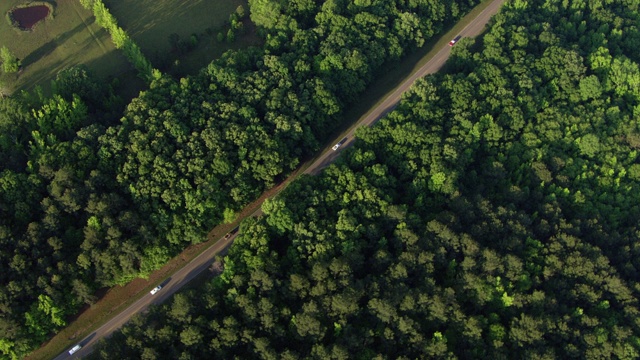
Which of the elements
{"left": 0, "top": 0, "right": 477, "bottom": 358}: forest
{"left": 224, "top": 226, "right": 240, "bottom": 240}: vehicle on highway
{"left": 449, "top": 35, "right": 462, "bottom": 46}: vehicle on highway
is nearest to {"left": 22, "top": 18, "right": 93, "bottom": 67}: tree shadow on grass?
{"left": 0, "top": 0, "right": 477, "bottom": 358}: forest

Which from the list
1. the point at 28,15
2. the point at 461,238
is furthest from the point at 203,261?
Answer: the point at 28,15

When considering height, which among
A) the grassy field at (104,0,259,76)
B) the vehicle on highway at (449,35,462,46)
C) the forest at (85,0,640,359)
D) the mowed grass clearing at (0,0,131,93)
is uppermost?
the mowed grass clearing at (0,0,131,93)

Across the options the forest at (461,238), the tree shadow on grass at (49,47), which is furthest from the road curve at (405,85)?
the tree shadow on grass at (49,47)

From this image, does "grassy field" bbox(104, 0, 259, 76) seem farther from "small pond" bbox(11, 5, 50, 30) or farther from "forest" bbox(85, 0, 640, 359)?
"forest" bbox(85, 0, 640, 359)

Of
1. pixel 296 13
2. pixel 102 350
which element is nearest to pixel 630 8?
pixel 296 13

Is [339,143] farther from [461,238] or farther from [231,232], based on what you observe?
[461,238]
